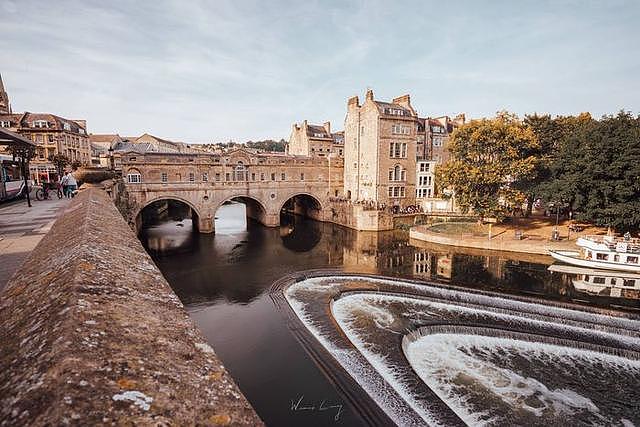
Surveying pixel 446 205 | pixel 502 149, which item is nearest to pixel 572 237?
pixel 502 149

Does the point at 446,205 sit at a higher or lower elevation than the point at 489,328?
higher

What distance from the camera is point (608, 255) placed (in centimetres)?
2425

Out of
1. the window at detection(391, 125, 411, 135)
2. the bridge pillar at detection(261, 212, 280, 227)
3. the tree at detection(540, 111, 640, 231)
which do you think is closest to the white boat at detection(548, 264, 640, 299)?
the tree at detection(540, 111, 640, 231)

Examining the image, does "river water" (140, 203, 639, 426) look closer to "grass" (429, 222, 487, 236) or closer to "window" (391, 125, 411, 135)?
"grass" (429, 222, 487, 236)

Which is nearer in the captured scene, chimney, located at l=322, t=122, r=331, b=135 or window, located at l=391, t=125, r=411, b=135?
window, located at l=391, t=125, r=411, b=135

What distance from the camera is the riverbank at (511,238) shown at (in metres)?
29.6

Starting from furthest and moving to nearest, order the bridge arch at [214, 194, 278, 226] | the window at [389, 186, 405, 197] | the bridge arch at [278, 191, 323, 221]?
1. the window at [389, 186, 405, 197]
2. the bridge arch at [278, 191, 323, 221]
3. the bridge arch at [214, 194, 278, 226]

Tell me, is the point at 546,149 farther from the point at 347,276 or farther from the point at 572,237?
the point at 347,276

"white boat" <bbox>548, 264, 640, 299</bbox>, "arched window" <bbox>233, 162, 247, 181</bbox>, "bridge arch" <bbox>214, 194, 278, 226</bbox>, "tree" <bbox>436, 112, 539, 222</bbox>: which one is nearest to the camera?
"white boat" <bbox>548, 264, 640, 299</bbox>

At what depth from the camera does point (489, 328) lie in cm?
1561

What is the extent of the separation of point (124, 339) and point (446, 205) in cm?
4723

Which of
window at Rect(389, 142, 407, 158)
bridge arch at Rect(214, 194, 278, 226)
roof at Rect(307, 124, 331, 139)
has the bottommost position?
bridge arch at Rect(214, 194, 278, 226)

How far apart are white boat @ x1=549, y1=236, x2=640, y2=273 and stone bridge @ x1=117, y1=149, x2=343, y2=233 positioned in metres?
28.1

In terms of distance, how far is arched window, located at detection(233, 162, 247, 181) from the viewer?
40.2 metres
